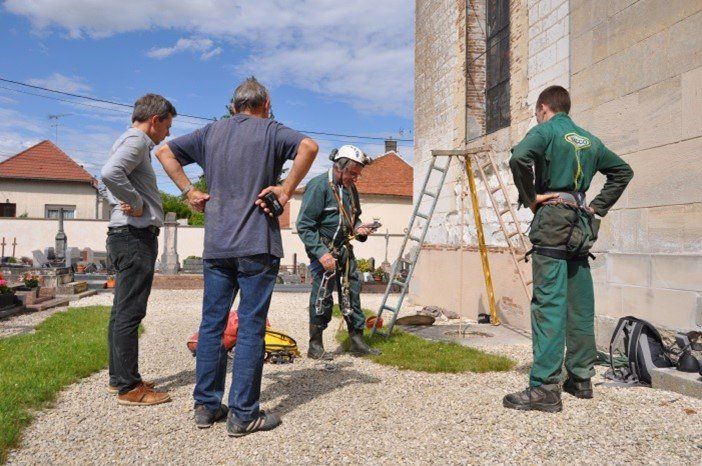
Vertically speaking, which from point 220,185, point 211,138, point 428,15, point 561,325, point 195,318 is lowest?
point 195,318

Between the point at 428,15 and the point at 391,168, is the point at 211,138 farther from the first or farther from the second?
the point at 391,168

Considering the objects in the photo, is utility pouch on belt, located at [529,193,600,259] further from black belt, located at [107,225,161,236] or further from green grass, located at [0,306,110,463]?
green grass, located at [0,306,110,463]

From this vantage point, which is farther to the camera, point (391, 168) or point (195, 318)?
point (391, 168)

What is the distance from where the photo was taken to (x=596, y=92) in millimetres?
5973

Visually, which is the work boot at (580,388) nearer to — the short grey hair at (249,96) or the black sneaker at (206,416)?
the black sneaker at (206,416)

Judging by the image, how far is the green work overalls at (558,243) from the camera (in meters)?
3.62

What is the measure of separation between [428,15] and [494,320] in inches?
253

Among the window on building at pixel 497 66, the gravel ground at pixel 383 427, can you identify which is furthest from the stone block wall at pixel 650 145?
the window on building at pixel 497 66

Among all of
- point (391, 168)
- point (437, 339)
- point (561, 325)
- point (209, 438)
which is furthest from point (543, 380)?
point (391, 168)

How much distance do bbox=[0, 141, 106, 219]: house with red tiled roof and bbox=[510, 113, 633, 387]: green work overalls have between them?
33874 mm

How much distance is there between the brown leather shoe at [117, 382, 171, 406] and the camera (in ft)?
12.3

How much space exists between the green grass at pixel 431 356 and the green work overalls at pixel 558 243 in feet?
3.61

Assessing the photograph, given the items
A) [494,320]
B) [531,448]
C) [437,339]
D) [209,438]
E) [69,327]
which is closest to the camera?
[531,448]

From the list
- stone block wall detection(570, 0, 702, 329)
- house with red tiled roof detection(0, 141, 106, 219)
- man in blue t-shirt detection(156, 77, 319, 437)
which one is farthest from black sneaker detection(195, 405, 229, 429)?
house with red tiled roof detection(0, 141, 106, 219)
